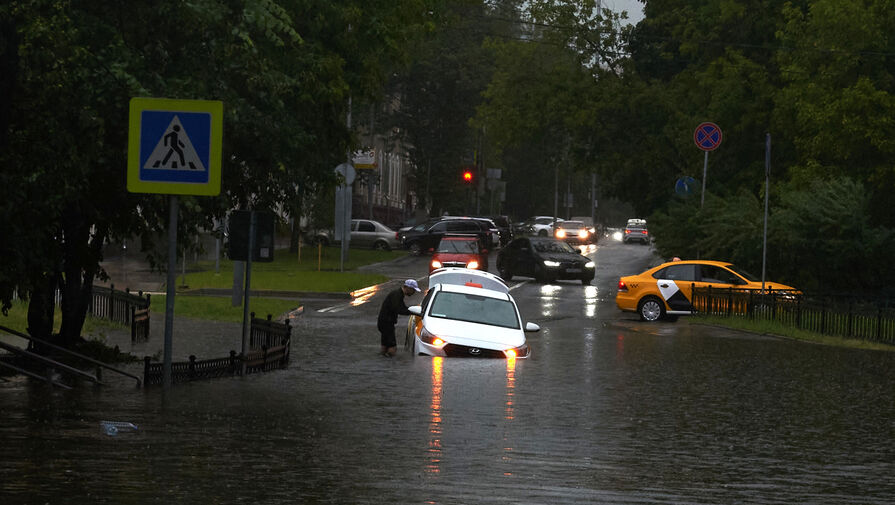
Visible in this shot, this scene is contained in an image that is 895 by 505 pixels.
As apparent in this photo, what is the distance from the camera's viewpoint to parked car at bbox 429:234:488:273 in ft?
158

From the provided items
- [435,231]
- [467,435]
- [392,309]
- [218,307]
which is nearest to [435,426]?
[467,435]

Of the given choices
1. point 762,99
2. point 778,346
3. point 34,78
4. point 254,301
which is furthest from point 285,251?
point 34,78

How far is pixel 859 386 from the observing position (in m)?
19.6

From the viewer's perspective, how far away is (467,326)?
23.3 meters

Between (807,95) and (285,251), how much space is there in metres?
29.3

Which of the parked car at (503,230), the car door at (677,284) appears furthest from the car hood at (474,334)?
the parked car at (503,230)

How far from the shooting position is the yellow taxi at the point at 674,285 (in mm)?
34781

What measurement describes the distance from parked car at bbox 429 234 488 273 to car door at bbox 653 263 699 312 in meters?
13.2

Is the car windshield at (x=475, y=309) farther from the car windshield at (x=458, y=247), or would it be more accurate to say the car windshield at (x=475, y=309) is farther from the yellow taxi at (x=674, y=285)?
the car windshield at (x=458, y=247)

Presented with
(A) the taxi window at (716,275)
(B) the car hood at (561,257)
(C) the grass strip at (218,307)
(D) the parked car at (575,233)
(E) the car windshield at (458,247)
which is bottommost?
(C) the grass strip at (218,307)

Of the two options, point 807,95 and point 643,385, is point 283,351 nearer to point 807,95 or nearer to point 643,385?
point 643,385

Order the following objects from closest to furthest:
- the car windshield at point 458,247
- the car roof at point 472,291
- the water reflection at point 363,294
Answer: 1. the car roof at point 472,291
2. the water reflection at point 363,294
3. the car windshield at point 458,247

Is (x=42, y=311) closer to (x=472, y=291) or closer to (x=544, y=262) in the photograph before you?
(x=472, y=291)

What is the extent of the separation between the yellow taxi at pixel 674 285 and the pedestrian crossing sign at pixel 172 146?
21.7 metres
